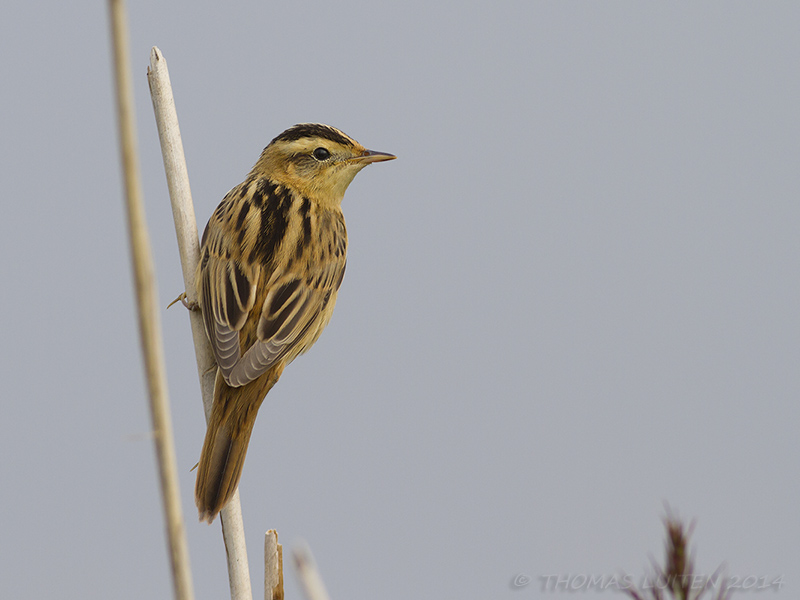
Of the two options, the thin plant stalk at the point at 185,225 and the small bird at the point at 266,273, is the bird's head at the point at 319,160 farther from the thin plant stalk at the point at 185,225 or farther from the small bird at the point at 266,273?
the thin plant stalk at the point at 185,225

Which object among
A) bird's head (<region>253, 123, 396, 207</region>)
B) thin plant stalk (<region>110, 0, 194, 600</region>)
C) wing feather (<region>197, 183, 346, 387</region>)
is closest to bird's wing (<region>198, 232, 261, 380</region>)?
wing feather (<region>197, 183, 346, 387</region>)

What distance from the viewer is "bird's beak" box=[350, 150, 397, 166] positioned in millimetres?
3986

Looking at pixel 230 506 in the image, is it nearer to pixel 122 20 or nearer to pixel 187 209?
pixel 187 209

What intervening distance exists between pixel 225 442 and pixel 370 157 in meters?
1.64

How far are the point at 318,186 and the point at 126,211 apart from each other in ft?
9.49

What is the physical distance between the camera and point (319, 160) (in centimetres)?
413

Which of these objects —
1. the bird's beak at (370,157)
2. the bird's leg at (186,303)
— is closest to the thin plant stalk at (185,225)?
the bird's leg at (186,303)

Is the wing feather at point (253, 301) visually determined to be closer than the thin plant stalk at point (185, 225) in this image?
No

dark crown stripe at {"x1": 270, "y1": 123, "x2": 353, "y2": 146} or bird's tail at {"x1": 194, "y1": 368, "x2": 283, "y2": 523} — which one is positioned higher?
dark crown stripe at {"x1": 270, "y1": 123, "x2": 353, "y2": 146}

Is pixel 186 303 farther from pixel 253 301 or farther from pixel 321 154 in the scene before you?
pixel 321 154

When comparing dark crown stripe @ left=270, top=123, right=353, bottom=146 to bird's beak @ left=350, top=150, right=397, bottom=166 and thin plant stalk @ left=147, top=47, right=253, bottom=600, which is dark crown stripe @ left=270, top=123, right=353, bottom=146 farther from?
thin plant stalk @ left=147, top=47, right=253, bottom=600

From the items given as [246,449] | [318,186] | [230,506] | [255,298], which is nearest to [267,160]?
[318,186]

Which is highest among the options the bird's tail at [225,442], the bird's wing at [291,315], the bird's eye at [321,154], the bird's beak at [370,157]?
the bird's eye at [321,154]

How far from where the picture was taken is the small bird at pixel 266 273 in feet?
9.97
